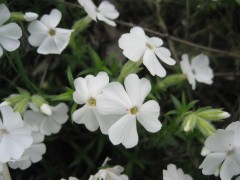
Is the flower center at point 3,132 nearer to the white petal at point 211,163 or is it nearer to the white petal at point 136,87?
the white petal at point 136,87

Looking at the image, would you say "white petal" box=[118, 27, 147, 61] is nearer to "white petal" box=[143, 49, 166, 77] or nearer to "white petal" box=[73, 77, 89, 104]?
"white petal" box=[143, 49, 166, 77]

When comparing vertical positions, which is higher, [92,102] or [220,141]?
[92,102]

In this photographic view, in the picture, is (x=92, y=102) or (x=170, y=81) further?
(x=170, y=81)

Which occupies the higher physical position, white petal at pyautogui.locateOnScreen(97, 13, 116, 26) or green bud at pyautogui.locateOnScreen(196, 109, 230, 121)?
white petal at pyautogui.locateOnScreen(97, 13, 116, 26)

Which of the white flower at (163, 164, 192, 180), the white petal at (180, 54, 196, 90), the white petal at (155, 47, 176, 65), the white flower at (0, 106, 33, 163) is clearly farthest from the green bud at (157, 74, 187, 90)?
the white flower at (0, 106, 33, 163)

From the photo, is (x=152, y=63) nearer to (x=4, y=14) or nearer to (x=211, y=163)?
(x=211, y=163)

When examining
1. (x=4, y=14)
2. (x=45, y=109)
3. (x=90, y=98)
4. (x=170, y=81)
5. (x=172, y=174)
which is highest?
(x=4, y=14)

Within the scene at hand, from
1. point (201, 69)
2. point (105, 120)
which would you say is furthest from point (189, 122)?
point (201, 69)
